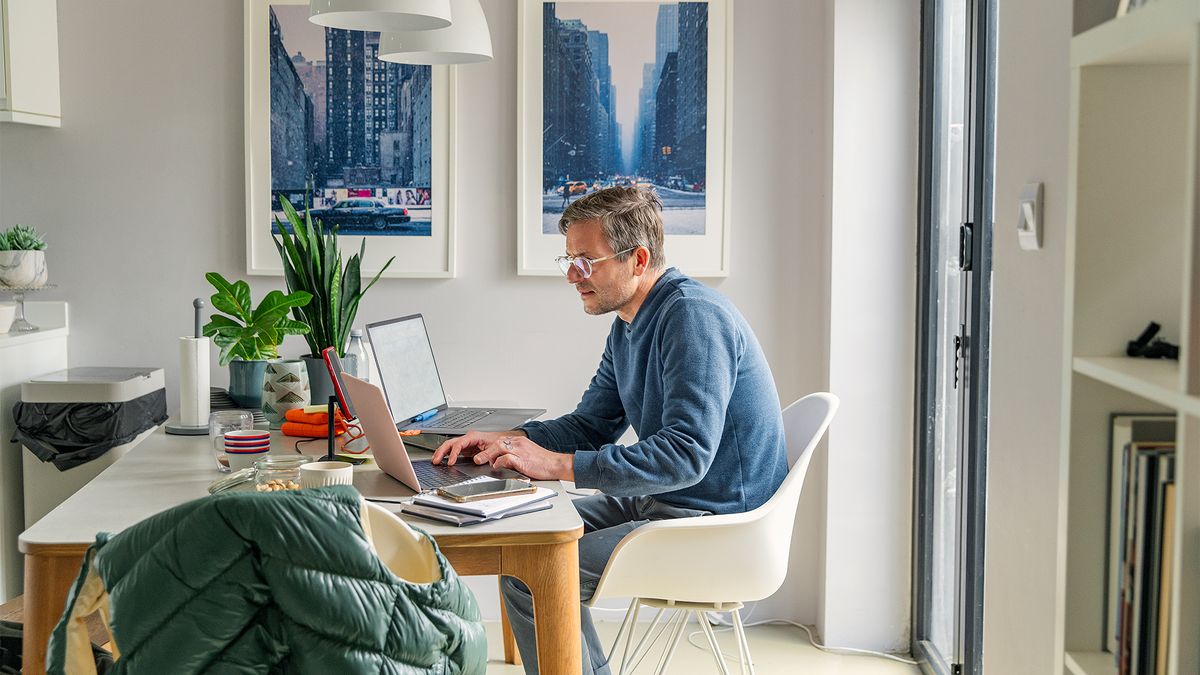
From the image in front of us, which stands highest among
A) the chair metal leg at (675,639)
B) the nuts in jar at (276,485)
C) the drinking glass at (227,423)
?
the drinking glass at (227,423)

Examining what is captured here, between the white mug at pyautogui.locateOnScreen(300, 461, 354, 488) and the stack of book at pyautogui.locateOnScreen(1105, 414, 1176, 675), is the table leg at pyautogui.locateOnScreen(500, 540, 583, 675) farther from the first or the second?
the stack of book at pyautogui.locateOnScreen(1105, 414, 1176, 675)

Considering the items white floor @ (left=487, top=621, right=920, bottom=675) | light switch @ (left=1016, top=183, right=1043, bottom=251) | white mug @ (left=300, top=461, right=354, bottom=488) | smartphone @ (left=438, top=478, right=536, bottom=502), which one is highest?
light switch @ (left=1016, top=183, right=1043, bottom=251)

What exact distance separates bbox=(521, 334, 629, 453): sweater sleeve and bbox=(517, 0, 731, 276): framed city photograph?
73 cm

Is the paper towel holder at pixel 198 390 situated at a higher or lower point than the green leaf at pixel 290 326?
lower

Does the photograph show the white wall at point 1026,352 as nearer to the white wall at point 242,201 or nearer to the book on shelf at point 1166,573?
the book on shelf at point 1166,573

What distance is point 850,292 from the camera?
3.41 meters

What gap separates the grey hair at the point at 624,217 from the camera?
2646 mm

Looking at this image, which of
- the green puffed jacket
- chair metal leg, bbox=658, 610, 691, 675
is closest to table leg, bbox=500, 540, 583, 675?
chair metal leg, bbox=658, 610, 691, 675

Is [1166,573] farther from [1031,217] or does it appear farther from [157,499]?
[157,499]

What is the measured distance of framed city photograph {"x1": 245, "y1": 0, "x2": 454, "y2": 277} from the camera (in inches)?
139

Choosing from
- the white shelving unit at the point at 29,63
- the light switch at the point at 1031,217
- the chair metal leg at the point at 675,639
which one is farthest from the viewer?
the white shelving unit at the point at 29,63

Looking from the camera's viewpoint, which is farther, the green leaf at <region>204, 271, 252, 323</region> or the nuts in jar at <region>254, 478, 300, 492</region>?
the green leaf at <region>204, 271, 252, 323</region>

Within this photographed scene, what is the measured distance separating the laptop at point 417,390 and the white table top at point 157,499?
0.25m

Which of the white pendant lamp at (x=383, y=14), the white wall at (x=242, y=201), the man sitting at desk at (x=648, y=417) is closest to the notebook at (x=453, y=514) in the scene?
the man sitting at desk at (x=648, y=417)
